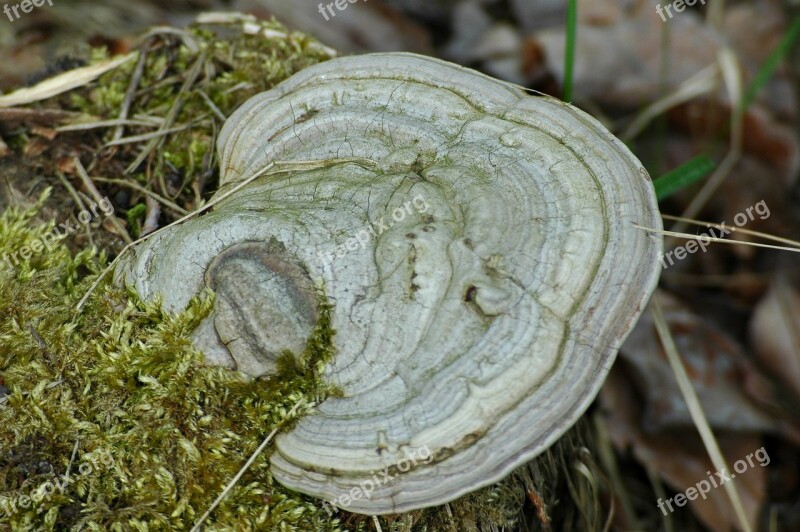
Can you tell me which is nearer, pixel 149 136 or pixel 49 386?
pixel 49 386

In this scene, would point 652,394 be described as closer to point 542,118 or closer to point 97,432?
point 542,118

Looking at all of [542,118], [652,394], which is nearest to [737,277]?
[652,394]

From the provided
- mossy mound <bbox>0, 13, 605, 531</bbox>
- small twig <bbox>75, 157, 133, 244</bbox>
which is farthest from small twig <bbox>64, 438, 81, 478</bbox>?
small twig <bbox>75, 157, 133, 244</bbox>

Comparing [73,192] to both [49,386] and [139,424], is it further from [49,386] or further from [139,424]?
[139,424]

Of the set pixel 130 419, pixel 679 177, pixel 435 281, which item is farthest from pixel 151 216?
pixel 679 177

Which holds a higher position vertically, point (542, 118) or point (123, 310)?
point (542, 118)

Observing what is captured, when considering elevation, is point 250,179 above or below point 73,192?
above

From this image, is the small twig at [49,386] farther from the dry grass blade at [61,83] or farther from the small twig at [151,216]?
the dry grass blade at [61,83]

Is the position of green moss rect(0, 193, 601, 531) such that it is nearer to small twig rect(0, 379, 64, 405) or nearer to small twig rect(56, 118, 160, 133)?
small twig rect(0, 379, 64, 405)
